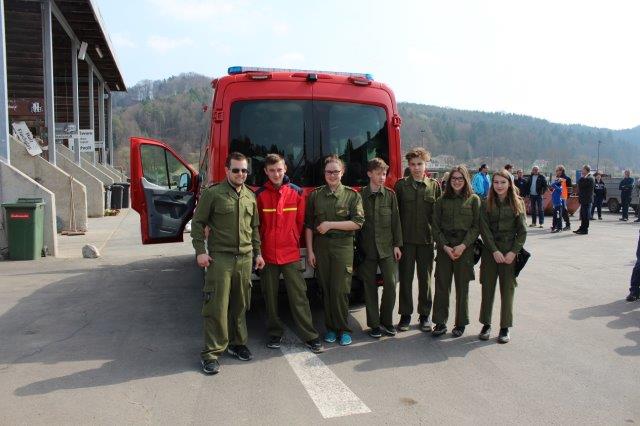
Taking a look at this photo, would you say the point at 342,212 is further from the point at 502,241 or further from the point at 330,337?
the point at 502,241

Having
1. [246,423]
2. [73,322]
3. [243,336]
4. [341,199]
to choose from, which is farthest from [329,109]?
[73,322]

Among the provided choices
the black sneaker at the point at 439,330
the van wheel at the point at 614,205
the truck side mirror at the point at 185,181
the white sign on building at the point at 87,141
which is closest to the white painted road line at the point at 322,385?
the black sneaker at the point at 439,330

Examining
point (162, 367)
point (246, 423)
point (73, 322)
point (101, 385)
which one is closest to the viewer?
point (246, 423)

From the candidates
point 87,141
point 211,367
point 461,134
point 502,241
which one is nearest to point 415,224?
point 502,241

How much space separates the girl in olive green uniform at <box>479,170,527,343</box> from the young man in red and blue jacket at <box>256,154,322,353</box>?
1.78m

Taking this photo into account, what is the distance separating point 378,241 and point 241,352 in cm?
165

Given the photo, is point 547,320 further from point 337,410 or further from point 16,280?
point 16,280

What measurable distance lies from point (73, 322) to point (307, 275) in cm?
268

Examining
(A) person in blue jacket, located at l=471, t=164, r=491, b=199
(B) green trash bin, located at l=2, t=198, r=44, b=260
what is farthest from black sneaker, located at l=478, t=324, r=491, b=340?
(A) person in blue jacket, located at l=471, t=164, r=491, b=199

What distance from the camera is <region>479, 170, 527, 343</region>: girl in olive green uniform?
4996mm

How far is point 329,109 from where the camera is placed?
17.8ft

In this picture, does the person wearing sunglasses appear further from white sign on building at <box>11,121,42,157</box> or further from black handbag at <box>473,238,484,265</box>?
white sign on building at <box>11,121,42,157</box>

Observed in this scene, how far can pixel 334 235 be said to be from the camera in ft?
15.8

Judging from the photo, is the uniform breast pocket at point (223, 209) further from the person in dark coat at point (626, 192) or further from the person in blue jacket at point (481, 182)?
the person in dark coat at point (626, 192)
